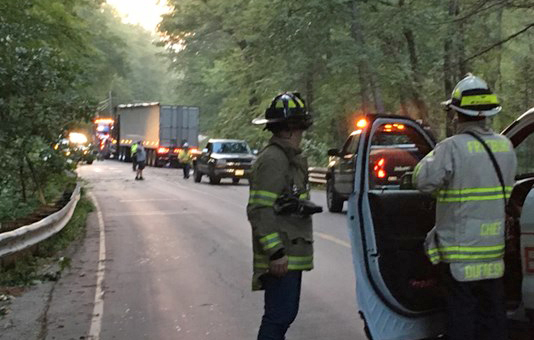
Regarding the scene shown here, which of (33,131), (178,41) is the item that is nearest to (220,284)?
(33,131)

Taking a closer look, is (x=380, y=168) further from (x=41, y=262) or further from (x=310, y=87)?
(x=310, y=87)

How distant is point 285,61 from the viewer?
87.2 ft

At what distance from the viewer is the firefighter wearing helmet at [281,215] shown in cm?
386

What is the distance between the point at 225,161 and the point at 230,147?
1.43 meters

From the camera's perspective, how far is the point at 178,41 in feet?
150

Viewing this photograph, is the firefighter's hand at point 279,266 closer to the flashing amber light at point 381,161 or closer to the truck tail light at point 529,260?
the truck tail light at point 529,260

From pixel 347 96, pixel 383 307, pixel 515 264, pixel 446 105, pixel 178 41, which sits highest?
pixel 178 41

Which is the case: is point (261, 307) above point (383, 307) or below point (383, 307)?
below

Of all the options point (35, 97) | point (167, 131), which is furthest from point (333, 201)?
point (167, 131)

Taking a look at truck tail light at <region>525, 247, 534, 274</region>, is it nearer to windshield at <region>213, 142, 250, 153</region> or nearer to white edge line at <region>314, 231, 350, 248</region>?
white edge line at <region>314, 231, 350, 248</region>

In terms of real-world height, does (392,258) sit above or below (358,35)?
below

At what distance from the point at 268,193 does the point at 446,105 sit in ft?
4.08

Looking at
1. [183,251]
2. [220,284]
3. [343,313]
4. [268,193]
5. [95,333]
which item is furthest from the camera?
[183,251]

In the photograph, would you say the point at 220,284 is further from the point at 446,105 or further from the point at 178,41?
the point at 178,41
